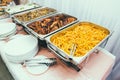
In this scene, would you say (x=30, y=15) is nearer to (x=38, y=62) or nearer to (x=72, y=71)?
(x=38, y=62)

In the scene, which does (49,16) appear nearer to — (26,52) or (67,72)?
(26,52)

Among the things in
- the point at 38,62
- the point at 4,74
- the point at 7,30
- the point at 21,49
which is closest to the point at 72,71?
the point at 38,62

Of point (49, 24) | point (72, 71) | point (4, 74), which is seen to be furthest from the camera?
point (4, 74)

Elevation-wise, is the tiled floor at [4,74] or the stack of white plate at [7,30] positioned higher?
the stack of white plate at [7,30]

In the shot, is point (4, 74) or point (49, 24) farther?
point (4, 74)

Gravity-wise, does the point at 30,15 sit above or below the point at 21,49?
above

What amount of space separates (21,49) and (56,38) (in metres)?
0.25

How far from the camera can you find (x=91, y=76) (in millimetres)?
746

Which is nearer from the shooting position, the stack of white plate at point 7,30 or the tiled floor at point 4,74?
the stack of white plate at point 7,30

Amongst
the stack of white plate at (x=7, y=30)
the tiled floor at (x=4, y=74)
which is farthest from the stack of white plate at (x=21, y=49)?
the tiled floor at (x=4, y=74)

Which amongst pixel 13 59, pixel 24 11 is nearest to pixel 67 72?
pixel 13 59

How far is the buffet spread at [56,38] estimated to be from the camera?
764mm

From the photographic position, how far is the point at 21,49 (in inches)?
33.4

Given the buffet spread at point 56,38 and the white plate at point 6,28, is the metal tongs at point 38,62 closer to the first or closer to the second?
the buffet spread at point 56,38
